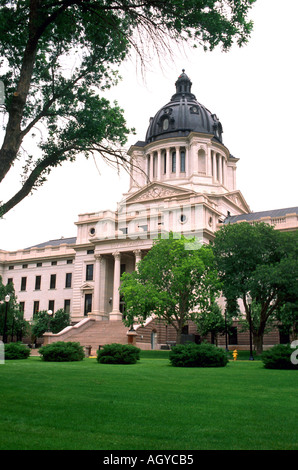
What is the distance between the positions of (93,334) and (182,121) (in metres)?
46.6


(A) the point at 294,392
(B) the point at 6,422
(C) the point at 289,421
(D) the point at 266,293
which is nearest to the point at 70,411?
(B) the point at 6,422

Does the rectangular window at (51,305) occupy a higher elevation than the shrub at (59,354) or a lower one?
higher

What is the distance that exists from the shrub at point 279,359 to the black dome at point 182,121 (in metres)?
59.6

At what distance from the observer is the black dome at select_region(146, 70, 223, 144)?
7905 cm

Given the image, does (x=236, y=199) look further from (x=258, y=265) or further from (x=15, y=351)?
Answer: (x=15, y=351)

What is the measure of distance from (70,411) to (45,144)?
10945 mm

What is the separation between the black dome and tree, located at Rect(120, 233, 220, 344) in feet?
140

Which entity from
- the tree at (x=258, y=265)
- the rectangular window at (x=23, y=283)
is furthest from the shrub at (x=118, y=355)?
the rectangular window at (x=23, y=283)

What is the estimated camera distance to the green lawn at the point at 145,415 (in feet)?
21.0

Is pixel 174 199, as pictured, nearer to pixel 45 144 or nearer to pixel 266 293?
pixel 266 293

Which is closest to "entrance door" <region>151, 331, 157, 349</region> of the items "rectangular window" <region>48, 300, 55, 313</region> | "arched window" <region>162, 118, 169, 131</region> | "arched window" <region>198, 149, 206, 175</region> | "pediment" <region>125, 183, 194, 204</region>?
"pediment" <region>125, 183, 194, 204</region>

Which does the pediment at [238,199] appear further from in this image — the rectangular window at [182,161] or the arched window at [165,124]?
the arched window at [165,124]

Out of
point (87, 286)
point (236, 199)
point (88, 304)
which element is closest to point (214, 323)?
point (88, 304)

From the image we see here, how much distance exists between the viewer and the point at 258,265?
3488cm
